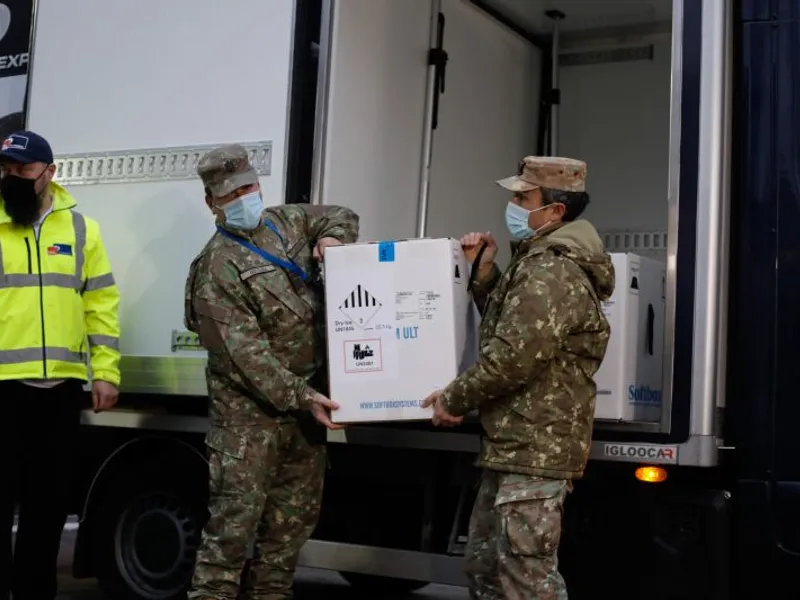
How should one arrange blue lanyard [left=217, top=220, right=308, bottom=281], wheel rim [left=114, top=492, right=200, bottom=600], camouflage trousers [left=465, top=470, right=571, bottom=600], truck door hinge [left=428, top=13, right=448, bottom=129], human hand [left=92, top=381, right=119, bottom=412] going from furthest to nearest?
truck door hinge [left=428, top=13, right=448, bottom=129]
wheel rim [left=114, top=492, right=200, bottom=600]
human hand [left=92, top=381, right=119, bottom=412]
blue lanyard [left=217, top=220, right=308, bottom=281]
camouflage trousers [left=465, top=470, right=571, bottom=600]

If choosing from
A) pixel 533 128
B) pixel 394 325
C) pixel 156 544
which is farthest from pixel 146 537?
pixel 533 128

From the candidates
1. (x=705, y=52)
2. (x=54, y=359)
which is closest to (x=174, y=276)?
(x=54, y=359)

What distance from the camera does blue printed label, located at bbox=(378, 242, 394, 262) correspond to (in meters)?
4.22

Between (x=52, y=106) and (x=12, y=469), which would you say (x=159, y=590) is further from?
(x=52, y=106)

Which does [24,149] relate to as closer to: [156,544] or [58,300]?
[58,300]

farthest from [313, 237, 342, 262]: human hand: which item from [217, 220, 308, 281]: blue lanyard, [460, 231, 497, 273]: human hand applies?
[460, 231, 497, 273]: human hand

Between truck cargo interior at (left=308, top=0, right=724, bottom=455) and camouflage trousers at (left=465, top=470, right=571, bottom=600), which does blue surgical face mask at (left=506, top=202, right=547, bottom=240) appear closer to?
truck cargo interior at (left=308, top=0, right=724, bottom=455)

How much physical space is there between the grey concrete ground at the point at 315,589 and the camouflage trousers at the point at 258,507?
1.72m

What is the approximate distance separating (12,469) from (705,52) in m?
2.95

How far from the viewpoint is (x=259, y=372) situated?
4344mm

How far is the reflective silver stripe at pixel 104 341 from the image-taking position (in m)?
4.77

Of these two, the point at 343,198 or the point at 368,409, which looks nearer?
the point at 368,409

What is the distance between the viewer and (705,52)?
409cm

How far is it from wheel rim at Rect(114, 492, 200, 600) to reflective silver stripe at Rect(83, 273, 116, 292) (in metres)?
1.08
